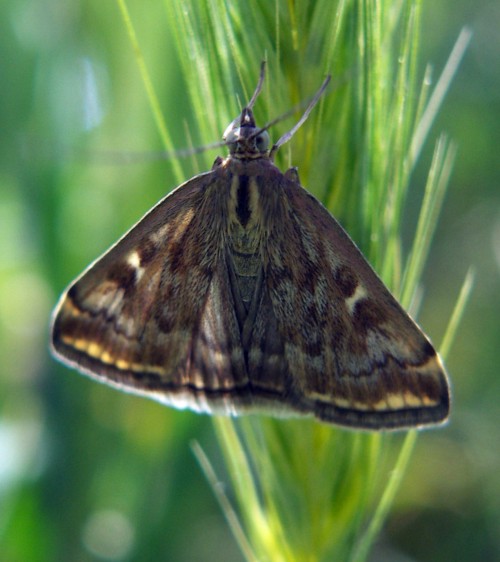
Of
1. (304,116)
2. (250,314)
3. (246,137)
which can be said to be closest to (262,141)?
(246,137)

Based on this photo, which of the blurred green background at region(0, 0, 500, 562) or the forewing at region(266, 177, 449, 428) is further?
the blurred green background at region(0, 0, 500, 562)

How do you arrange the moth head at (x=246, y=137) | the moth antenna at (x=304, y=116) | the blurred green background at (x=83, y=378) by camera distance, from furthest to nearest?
the blurred green background at (x=83, y=378) → the moth head at (x=246, y=137) → the moth antenna at (x=304, y=116)

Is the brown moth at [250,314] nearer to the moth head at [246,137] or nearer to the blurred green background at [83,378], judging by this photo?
the moth head at [246,137]

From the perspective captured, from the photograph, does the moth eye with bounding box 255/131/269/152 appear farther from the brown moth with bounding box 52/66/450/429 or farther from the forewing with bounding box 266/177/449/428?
the forewing with bounding box 266/177/449/428

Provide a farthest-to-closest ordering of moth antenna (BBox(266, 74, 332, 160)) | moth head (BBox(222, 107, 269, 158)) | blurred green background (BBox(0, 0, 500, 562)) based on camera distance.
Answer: blurred green background (BBox(0, 0, 500, 562)) < moth head (BBox(222, 107, 269, 158)) < moth antenna (BBox(266, 74, 332, 160))

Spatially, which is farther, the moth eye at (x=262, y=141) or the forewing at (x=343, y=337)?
the moth eye at (x=262, y=141)

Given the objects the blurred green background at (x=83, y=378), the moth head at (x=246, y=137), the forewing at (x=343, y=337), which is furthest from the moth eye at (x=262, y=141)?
the blurred green background at (x=83, y=378)

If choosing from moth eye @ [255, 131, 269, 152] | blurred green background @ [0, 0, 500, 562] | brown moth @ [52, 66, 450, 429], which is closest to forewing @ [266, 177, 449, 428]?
brown moth @ [52, 66, 450, 429]

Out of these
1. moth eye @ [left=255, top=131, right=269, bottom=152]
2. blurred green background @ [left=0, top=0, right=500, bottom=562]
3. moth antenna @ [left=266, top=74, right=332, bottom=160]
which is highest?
moth antenna @ [left=266, top=74, right=332, bottom=160]

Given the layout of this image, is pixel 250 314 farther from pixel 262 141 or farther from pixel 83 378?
pixel 83 378
